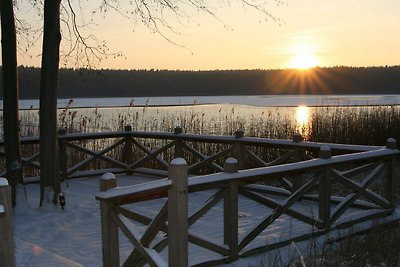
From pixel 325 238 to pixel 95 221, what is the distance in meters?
3.32

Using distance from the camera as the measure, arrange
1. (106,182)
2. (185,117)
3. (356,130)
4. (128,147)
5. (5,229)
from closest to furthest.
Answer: (5,229) < (106,182) < (128,147) < (356,130) < (185,117)

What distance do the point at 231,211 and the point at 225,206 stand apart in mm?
84

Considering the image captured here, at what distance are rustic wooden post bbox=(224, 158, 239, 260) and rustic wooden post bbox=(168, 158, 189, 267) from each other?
1469 mm

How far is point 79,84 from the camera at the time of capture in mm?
74000

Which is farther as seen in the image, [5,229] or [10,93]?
[10,93]

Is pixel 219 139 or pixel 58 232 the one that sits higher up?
pixel 219 139

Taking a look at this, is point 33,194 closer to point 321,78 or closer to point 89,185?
point 89,185

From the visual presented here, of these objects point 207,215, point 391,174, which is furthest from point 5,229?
point 391,174

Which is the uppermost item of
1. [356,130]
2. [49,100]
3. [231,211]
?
[49,100]

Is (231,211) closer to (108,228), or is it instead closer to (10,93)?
(108,228)

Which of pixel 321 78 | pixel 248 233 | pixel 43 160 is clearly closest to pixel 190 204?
pixel 43 160

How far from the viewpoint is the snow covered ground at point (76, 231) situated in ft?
19.0

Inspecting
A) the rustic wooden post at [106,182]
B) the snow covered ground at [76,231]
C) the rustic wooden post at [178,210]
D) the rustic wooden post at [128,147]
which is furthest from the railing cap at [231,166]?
the rustic wooden post at [128,147]

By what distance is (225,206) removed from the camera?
18.1ft
